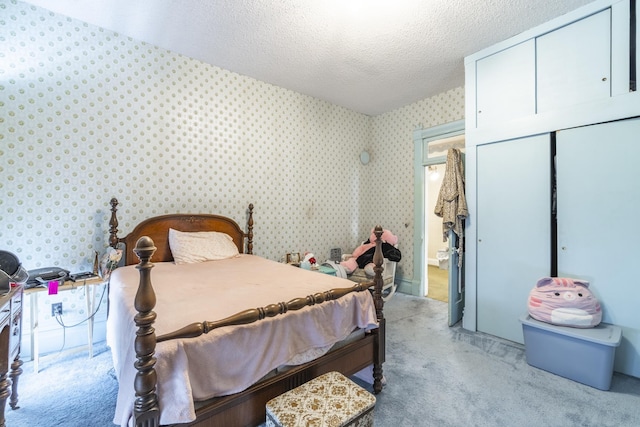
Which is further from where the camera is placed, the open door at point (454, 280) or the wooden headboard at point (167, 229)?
the open door at point (454, 280)

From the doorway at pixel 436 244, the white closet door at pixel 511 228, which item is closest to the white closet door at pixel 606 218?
the white closet door at pixel 511 228

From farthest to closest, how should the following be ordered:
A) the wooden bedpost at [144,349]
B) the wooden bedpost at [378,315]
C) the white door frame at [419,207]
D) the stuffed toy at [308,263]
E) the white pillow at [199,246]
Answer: the white door frame at [419,207], the stuffed toy at [308,263], the white pillow at [199,246], the wooden bedpost at [378,315], the wooden bedpost at [144,349]

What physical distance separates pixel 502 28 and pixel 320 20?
1.69 metres

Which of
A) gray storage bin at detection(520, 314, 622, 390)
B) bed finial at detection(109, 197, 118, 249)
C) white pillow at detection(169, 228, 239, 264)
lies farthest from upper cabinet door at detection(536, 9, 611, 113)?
bed finial at detection(109, 197, 118, 249)

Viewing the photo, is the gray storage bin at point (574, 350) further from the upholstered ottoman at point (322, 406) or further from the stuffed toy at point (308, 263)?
the stuffed toy at point (308, 263)

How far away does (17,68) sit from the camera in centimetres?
233

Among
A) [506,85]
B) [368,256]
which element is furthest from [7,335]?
[506,85]

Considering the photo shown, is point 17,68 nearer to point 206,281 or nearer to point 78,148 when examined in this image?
point 78,148

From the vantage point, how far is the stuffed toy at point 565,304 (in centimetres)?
213

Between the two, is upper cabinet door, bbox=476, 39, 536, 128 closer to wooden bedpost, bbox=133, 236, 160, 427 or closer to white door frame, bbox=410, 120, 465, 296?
white door frame, bbox=410, 120, 465, 296

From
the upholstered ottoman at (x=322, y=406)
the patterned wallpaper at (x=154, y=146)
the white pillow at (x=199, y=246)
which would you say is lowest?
the upholstered ottoman at (x=322, y=406)

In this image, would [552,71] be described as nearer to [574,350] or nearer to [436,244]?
[574,350]

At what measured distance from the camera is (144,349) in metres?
1.01

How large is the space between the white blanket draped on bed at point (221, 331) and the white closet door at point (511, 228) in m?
1.67
